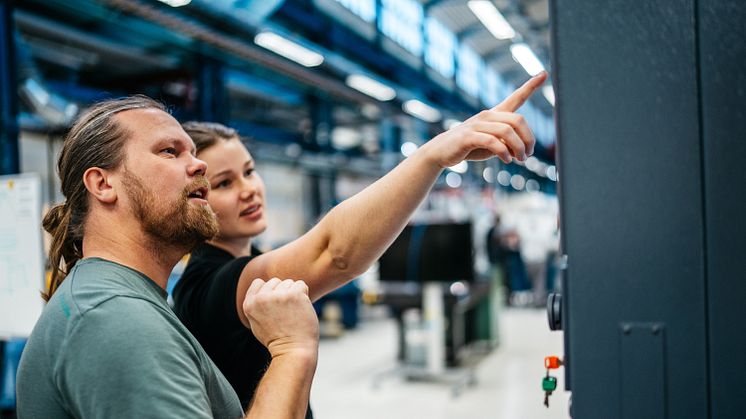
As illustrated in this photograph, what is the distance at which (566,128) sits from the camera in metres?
0.95

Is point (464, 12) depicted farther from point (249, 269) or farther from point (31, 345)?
point (31, 345)

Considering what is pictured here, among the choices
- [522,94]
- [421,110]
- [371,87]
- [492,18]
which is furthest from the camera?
[421,110]

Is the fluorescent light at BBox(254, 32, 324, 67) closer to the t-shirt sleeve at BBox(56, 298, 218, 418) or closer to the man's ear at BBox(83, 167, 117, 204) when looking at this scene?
the man's ear at BBox(83, 167, 117, 204)

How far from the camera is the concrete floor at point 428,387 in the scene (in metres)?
4.62

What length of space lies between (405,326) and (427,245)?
129 centimetres

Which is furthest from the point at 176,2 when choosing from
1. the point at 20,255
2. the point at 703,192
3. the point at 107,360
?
the point at 703,192

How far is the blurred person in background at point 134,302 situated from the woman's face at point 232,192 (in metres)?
0.31

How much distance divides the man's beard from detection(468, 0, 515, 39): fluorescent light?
3781 mm

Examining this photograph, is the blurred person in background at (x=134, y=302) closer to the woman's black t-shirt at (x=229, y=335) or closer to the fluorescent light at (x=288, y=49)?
the woman's black t-shirt at (x=229, y=335)

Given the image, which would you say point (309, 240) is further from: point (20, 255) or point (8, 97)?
point (8, 97)

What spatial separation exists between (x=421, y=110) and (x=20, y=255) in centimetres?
545

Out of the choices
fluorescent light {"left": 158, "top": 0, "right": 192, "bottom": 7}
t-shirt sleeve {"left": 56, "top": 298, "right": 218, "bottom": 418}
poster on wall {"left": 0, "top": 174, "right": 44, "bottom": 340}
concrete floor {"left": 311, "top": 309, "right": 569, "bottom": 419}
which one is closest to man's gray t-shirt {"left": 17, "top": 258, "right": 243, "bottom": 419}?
t-shirt sleeve {"left": 56, "top": 298, "right": 218, "bottom": 418}

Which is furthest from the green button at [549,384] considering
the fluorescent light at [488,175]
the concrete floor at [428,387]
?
the fluorescent light at [488,175]

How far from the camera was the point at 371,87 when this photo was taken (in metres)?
6.17
